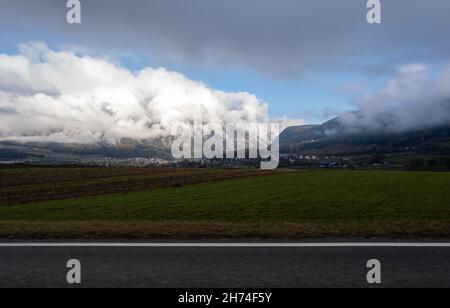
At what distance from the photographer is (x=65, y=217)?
23.4 metres

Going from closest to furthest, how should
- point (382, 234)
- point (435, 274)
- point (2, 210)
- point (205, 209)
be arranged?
point (435, 274) → point (382, 234) → point (205, 209) → point (2, 210)

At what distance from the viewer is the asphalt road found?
6.89 m

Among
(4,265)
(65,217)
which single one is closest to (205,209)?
(65,217)

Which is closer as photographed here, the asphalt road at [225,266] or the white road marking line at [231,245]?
the asphalt road at [225,266]

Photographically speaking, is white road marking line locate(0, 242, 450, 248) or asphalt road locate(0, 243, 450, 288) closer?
asphalt road locate(0, 243, 450, 288)

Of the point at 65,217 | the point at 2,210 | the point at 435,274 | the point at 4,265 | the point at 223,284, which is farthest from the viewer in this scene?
the point at 2,210

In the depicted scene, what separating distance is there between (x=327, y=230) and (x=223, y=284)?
5.72 metres

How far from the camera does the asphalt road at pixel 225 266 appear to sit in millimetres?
6887

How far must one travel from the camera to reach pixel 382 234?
11.0 m

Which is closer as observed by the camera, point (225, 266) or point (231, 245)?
point (225, 266)

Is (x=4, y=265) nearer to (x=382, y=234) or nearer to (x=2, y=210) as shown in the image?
(x=382, y=234)

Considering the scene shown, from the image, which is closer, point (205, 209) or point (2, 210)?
point (205, 209)

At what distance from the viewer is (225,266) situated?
7.80 metres
